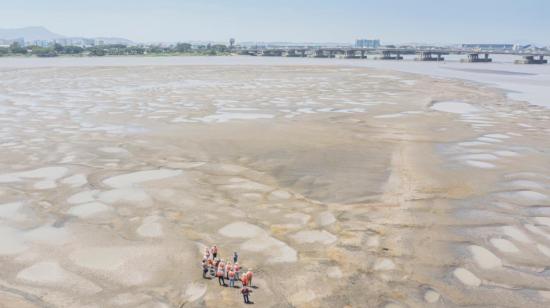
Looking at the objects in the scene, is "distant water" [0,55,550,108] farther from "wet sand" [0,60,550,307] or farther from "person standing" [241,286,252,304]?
"person standing" [241,286,252,304]

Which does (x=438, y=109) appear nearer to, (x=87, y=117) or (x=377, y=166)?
(x=377, y=166)

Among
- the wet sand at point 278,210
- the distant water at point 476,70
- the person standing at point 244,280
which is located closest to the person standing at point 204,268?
the wet sand at point 278,210

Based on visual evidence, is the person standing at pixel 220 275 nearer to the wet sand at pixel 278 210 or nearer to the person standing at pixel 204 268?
the wet sand at pixel 278 210

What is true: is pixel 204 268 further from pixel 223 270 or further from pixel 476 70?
pixel 476 70

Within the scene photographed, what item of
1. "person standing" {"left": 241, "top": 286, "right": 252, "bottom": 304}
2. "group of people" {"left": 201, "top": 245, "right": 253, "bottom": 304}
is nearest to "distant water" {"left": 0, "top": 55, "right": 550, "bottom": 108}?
"group of people" {"left": 201, "top": 245, "right": 253, "bottom": 304}

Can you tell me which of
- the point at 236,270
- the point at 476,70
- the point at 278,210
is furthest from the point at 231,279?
the point at 476,70

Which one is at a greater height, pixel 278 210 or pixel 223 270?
pixel 278 210
